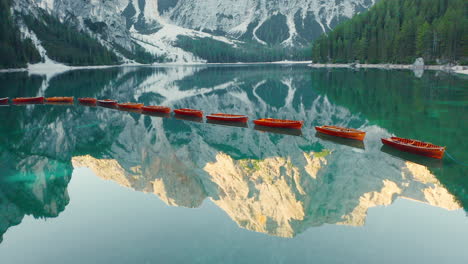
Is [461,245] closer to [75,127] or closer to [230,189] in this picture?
[230,189]

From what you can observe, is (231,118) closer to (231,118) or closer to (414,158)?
(231,118)

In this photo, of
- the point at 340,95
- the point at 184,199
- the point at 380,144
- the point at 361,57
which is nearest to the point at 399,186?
the point at 380,144

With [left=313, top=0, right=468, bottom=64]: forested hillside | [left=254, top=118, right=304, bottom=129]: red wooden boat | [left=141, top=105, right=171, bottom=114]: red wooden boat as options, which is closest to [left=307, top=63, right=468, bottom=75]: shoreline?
[left=313, top=0, right=468, bottom=64]: forested hillside

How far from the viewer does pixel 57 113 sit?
59.5 metres

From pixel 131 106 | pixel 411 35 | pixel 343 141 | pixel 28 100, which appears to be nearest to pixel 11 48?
pixel 28 100

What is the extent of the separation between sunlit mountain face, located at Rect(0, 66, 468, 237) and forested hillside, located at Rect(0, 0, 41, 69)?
12758 cm

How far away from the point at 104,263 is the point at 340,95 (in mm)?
62803

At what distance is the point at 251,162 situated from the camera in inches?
1289

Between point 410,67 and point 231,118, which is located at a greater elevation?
point 410,67

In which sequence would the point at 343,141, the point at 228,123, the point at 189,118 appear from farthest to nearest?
the point at 189,118 → the point at 228,123 → the point at 343,141

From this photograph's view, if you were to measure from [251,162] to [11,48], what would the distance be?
17678cm

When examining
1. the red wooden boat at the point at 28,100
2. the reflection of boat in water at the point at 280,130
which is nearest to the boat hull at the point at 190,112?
the reflection of boat in water at the point at 280,130

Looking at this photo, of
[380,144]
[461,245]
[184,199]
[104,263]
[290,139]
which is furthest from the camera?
[290,139]

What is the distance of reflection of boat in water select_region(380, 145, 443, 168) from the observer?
30030 millimetres
